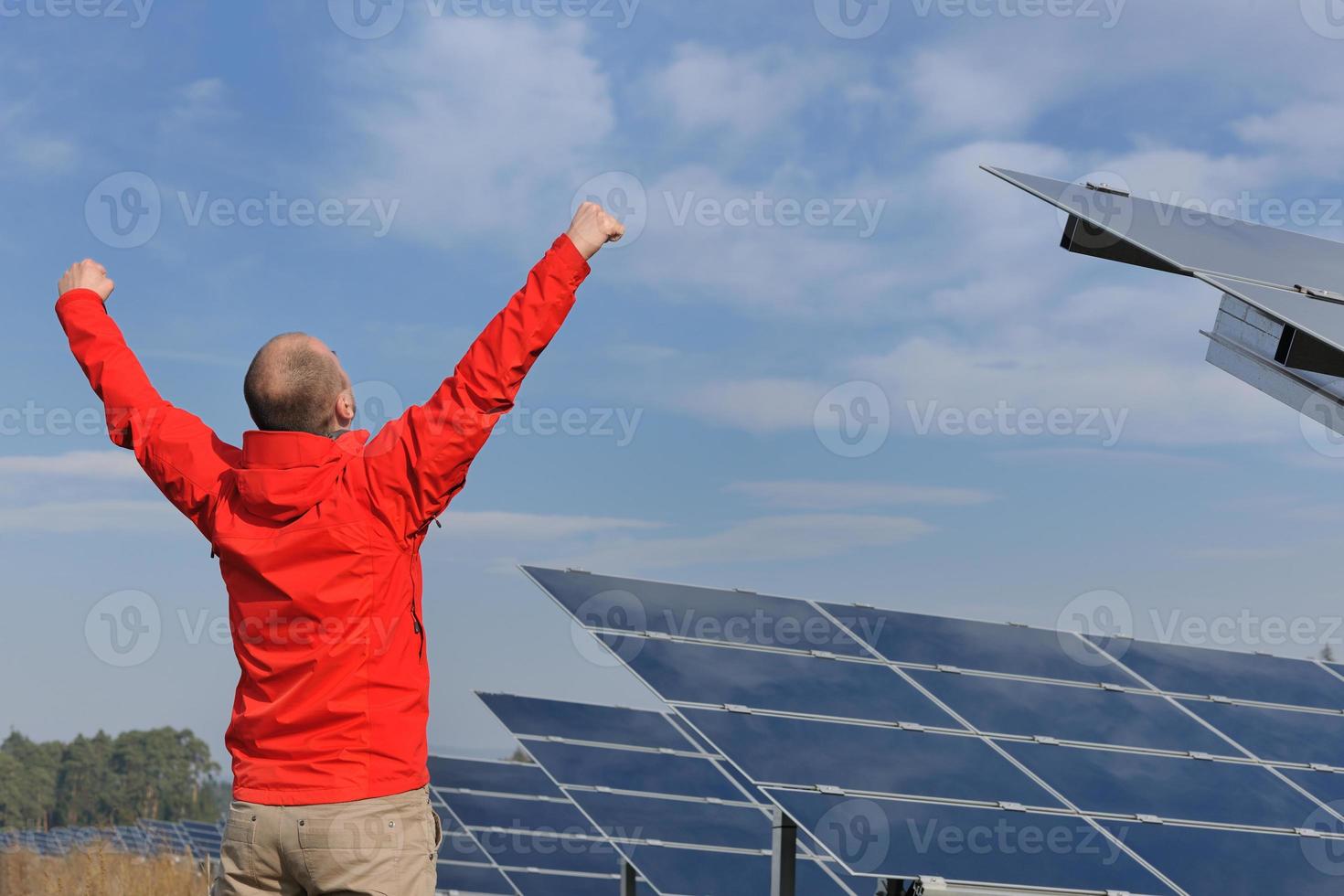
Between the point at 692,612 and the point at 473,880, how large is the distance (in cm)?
957

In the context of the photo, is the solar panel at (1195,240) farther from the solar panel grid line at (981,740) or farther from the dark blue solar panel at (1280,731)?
the dark blue solar panel at (1280,731)

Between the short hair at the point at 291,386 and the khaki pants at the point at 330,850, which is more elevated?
the short hair at the point at 291,386

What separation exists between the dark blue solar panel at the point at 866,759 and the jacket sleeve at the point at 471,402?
3.93m

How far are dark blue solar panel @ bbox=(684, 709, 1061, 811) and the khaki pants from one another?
3.57 meters

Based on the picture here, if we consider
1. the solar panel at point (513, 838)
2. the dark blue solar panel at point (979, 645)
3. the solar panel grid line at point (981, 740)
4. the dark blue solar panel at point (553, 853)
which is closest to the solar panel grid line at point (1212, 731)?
the solar panel grid line at point (981, 740)

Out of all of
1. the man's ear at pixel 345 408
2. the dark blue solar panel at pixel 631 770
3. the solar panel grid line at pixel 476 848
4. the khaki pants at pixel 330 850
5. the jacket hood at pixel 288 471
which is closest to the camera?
the khaki pants at pixel 330 850

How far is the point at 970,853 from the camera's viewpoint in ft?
22.7

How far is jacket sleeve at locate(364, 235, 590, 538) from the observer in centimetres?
374

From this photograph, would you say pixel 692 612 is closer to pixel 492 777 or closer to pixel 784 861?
pixel 784 861

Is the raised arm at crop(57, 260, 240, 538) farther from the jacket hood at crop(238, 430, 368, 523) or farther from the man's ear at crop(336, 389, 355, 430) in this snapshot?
the man's ear at crop(336, 389, 355, 430)

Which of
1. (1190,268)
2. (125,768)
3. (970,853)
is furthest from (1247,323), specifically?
(125,768)

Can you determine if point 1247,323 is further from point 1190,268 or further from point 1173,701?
point 1173,701

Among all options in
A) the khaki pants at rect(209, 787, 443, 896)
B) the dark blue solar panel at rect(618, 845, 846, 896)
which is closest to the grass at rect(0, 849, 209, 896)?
the dark blue solar panel at rect(618, 845, 846, 896)

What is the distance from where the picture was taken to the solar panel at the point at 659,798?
1187 centimetres
